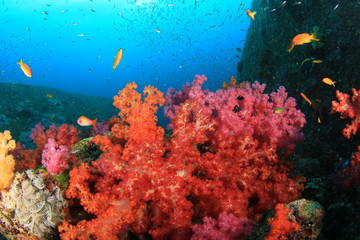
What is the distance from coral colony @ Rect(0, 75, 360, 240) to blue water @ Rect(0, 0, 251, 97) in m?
50.6

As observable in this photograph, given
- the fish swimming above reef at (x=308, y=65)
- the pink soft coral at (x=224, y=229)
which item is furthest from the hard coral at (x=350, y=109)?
the pink soft coral at (x=224, y=229)

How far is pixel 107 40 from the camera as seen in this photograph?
5546 inches

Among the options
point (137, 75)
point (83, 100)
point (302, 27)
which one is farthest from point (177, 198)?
point (137, 75)

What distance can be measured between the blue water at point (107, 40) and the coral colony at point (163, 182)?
50606 mm

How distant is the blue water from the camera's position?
2657 inches

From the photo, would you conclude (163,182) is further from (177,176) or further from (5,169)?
(5,169)

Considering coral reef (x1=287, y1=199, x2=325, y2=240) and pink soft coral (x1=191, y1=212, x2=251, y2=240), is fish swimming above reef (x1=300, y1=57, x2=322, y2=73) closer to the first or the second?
coral reef (x1=287, y1=199, x2=325, y2=240)

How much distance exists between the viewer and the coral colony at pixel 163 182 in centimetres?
253

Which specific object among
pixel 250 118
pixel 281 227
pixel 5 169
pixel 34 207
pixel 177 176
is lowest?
pixel 34 207

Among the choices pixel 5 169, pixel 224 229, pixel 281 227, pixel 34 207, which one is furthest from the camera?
pixel 5 169

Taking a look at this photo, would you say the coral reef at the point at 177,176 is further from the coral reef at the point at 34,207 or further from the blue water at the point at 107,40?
the blue water at the point at 107,40

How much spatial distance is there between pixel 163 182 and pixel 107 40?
158m

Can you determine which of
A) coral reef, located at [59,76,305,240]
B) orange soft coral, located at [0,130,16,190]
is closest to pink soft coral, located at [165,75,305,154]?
coral reef, located at [59,76,305,240]

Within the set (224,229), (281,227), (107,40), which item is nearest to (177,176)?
(224,229)
